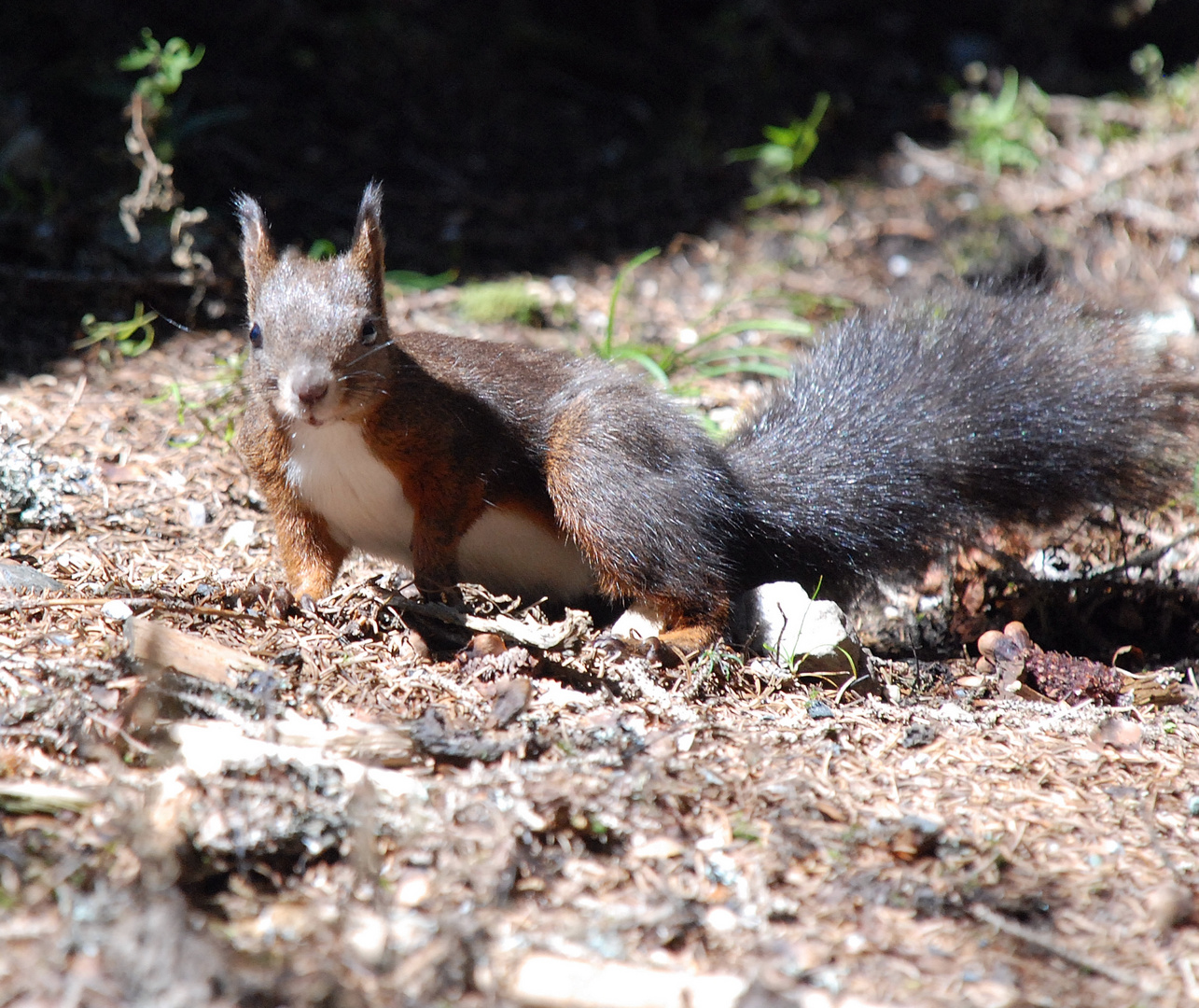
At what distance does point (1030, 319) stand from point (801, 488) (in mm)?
869

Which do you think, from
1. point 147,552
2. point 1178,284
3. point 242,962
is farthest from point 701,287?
point 242,962

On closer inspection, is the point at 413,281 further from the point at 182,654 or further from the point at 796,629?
the point at 182,654

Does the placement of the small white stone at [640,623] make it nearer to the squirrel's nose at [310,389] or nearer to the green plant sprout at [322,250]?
the squirrel's nose at [310,389]

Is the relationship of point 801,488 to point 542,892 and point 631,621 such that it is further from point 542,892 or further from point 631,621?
point 542,892

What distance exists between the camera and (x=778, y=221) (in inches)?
245

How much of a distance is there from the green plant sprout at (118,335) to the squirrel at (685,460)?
4.85 ft

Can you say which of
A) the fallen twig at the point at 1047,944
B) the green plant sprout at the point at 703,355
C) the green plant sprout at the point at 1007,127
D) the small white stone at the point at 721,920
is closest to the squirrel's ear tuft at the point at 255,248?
the green plant sprout at the point at 703,355

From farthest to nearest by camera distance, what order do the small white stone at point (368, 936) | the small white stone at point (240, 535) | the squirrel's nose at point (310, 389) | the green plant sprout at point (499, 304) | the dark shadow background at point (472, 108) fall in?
the green plant sprout at point (499, 304)
the dark shadow background at point (472, 108)
the small white stone at point (240, 535)
the squirrel's nose at point (310, 389)
the small white stone at point (368, 936)

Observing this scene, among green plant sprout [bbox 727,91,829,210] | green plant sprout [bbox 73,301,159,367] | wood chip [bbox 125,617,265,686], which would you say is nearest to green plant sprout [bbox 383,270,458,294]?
green plant sprout [bbox 73,301,159,367]

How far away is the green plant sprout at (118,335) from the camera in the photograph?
4523 mm

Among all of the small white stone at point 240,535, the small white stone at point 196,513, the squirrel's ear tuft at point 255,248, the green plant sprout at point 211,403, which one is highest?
the squirrel's ear tuft at point 255,248

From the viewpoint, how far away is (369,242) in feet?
10.4

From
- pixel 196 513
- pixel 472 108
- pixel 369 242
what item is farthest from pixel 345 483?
pixel 472 108

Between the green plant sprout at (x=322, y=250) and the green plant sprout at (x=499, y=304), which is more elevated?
the green plant sprout at (x=322, y=250)
